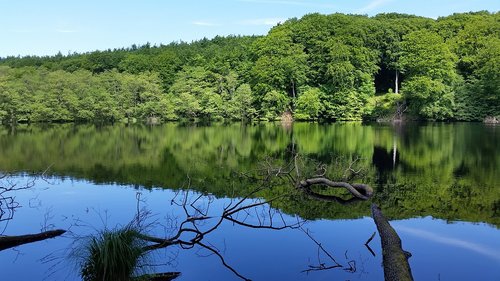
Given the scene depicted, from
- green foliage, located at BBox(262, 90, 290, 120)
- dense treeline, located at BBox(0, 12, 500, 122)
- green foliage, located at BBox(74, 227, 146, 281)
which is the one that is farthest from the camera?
green foliage, located at BBox(262, 90, 290, 120)

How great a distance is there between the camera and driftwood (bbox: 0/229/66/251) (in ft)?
30.4

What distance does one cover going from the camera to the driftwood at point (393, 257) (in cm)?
707

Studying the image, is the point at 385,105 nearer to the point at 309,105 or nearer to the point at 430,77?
the point at 430,77

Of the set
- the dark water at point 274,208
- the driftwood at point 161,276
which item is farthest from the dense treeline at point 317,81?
the driftwood at point 161,276

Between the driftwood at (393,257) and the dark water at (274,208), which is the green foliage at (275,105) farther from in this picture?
the driftwood at (393,257)

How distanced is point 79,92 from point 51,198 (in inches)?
2055

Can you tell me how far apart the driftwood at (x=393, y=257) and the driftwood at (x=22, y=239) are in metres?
7.20

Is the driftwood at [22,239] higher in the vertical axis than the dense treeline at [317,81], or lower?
lower

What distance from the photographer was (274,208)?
12.7 metres

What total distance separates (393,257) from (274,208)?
520cm

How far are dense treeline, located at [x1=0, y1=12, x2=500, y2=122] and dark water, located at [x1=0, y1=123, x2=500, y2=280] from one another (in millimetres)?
31701

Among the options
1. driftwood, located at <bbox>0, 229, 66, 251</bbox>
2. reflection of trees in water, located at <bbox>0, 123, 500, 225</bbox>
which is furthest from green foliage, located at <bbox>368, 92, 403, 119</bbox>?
driftwood, located at <bbox>0, 229, 66, 251</bbox>

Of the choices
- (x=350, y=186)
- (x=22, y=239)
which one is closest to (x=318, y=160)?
(x=350, y=186)

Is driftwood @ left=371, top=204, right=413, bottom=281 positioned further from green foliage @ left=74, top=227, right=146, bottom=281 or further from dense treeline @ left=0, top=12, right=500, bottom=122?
dense treeline @ left=0, top=12, right=500, bottom=122
